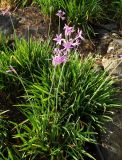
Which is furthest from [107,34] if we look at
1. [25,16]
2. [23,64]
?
[23,64]

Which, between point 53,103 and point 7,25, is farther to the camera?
point 7,25

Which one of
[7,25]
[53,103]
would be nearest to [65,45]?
[53,103]

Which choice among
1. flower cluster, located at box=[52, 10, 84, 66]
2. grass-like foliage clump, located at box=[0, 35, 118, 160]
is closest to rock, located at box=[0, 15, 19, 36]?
grass-like foliage clump, located at box=[0, 35, 118, 160]

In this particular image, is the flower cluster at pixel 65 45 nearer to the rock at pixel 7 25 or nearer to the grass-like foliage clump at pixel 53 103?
the grass-like foliage clump at pixel 53 103

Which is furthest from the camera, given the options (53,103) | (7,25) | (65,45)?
(7,25)

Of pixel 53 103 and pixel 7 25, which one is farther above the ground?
pixel 7 25

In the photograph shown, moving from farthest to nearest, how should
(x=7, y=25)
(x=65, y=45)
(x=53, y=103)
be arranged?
1. (x=7, y=25)
2. (x=53, y=103)
3. (x=65, y=45)

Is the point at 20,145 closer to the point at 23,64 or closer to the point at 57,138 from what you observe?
the point at 57,138

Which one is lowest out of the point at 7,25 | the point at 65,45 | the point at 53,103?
the point at 53,103

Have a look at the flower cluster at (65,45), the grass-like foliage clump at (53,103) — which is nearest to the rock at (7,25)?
the grass-like foliage clump at (53,103)

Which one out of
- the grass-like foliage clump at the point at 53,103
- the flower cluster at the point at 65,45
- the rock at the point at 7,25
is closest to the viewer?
the flower cluster at the point at 65,45

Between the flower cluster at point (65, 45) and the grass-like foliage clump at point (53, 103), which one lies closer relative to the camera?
the flower cluster at point (65, 45)

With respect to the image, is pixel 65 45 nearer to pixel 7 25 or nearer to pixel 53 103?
pixel 53 103
